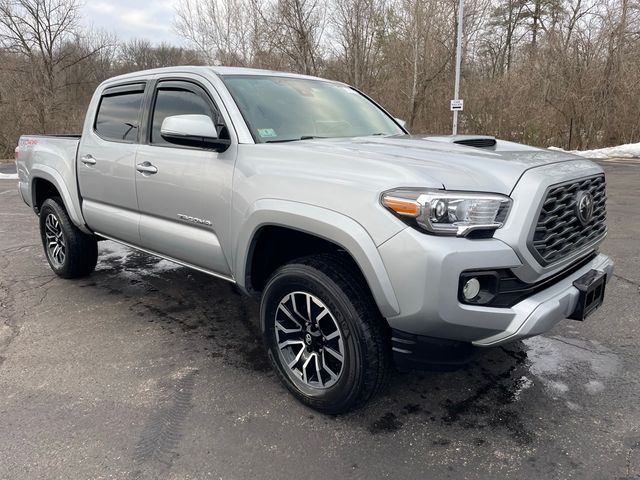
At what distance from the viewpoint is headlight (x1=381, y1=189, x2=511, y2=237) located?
216 cm

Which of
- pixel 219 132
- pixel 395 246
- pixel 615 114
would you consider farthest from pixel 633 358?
pixel 615 114

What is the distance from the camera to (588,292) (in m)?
2.51

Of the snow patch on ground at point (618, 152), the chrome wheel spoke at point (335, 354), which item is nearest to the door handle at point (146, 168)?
the chrome wheel spoke at point (335, 354)

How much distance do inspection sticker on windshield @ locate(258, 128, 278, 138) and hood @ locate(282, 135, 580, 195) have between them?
22 cm

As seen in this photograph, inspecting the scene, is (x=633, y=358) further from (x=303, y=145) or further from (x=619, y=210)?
(x=619, y=210)

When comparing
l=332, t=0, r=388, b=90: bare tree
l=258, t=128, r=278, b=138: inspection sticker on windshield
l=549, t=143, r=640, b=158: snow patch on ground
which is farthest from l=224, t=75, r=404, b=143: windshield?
l=332, t=0, r=388, b=90: bare tree

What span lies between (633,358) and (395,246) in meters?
2.20

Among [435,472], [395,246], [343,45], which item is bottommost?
[435,472]

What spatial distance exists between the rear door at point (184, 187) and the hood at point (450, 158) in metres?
0.56

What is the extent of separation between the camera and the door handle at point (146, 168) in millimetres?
3510

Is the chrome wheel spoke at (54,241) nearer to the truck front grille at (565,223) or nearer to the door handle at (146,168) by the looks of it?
the door handle at (146,168)

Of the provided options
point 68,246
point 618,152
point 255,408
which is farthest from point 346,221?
point 618,152

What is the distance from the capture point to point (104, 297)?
14.9 ft

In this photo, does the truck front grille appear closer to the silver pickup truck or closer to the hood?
the silver pickup truck
